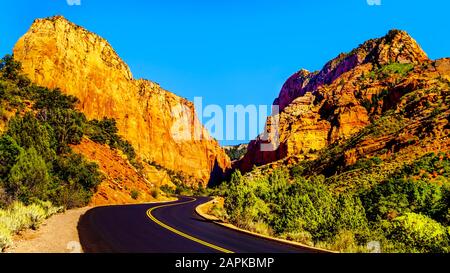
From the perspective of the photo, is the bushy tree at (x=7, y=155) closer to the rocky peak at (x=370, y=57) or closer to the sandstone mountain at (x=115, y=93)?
the sandstone mountain at (x=115, y=93)

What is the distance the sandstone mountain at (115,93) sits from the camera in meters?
75.4

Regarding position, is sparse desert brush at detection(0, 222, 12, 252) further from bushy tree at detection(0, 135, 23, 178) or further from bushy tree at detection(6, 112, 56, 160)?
bushy tree at detection(6, 112, 56, 160)

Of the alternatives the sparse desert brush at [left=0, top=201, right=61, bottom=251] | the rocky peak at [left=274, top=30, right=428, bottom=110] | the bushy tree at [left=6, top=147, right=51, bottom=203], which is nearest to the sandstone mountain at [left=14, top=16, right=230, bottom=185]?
the rocky peak at [left=274, top=30, right=428, bottom=110]

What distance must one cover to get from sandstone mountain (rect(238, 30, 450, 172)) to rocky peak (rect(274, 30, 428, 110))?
0.24m

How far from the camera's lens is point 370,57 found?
96562 millimetres

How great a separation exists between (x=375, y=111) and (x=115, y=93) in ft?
200

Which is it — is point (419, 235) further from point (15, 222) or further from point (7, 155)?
point (7, 155)

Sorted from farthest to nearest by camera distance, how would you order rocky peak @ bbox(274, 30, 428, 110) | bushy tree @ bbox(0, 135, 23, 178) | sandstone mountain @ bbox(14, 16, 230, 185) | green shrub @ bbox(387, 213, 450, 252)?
rocky peak @ bbox(274, 30, 428, 110) < sandstone mountain @ bbox(14, 16, 230, 185) < bushy tree @ bbox(0, 135, 23, 178) < green shrub @ bbox(387, 213, 450, 252)

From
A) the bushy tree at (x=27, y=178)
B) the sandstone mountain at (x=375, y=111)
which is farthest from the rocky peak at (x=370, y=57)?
the bushy tree at (x=27, y=178)

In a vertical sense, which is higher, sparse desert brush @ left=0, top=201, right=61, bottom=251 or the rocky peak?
the rocky peak

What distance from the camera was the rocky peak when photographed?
88.1 meters

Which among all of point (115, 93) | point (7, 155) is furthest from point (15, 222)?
point (115, 93)

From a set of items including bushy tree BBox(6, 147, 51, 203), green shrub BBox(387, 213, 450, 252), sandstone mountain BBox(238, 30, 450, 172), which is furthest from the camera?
sandstone mountain BBox(238, 30, 450, 172)

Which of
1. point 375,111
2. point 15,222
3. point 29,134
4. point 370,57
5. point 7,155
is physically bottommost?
point 15,222
